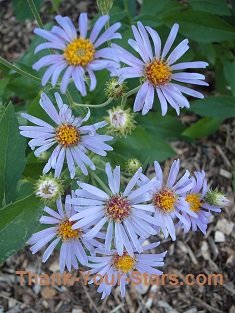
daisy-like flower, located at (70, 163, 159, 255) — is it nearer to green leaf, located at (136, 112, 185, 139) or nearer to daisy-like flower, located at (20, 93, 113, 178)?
daisy-like flower, located at (20, 93, 113, 178)

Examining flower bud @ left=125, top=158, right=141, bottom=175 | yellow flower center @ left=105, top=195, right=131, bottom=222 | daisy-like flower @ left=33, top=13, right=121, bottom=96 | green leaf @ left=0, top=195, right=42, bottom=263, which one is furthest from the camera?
flower bud @ left=125, top=158, right=141, bottom=175

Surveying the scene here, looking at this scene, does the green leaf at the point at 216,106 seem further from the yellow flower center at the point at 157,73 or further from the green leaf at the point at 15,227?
the green leaf at the point at 15,227

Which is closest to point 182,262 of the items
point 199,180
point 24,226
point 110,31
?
point 199,180

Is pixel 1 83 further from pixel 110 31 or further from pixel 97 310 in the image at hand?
pixel 97 310

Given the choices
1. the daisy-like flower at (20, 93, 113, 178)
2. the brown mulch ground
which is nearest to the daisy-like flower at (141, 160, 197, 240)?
the daisy-like flower at (20, 93, 113, 178)

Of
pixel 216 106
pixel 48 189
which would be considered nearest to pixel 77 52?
pixel 48 189

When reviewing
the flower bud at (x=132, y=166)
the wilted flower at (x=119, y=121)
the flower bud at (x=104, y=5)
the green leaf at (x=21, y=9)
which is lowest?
the flower bud at (x=132, y=166)

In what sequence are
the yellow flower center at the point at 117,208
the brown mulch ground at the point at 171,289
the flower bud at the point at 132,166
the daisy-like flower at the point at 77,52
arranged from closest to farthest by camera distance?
1. the daisy-like flower at the point at 77,52
2. the yellow flower center at the point at 117,208
3. the flower bud at the point at 132,166
4. the brown mulch ground at the point at 171,289

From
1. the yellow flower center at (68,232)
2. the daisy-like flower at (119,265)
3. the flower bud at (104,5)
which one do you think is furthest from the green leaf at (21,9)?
the daisy-like flower at (119,265)
